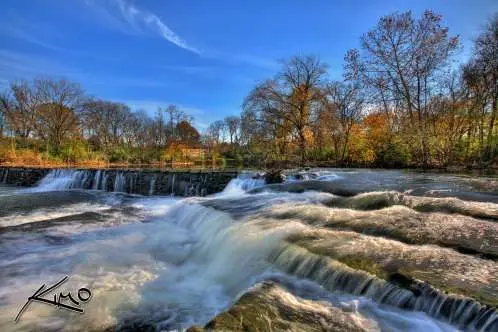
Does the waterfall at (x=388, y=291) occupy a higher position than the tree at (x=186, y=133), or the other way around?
the tree at (x=186, y=133)

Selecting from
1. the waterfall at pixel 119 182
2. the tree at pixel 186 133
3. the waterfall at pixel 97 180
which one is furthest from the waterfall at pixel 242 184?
the tree at pixel 186 133

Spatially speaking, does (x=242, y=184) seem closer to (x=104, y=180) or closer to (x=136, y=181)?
(x=136, y=181)

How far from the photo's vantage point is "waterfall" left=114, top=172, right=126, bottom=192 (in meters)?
17.4

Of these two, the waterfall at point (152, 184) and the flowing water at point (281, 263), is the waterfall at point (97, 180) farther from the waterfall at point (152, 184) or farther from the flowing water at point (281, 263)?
the flowing water at point (281, 263)

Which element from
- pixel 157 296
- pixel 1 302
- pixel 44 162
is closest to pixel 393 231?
pixel 157 296

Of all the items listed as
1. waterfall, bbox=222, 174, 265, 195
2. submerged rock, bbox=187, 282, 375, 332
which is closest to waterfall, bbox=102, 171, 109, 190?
waterfall, bbox=222, 174, 265, 195

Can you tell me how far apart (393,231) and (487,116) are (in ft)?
66.4

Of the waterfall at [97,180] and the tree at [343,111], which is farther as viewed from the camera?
the tree at [343,111]

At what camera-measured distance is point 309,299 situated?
3.93 m

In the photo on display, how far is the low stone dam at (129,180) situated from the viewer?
50.3ft

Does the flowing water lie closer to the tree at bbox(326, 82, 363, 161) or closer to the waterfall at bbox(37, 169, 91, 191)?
the waterfall at bbox(37, 169, 91, 191)

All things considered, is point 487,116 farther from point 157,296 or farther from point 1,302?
point 1,302

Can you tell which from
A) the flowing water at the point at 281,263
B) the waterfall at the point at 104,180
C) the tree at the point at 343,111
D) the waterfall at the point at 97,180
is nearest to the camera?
the flowing water at the point at 281,263

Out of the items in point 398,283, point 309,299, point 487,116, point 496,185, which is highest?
point 487,116
